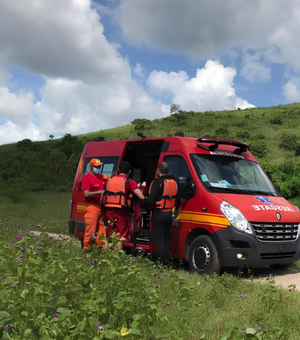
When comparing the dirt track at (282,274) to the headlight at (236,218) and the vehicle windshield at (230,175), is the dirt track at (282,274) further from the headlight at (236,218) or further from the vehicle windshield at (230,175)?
the vehicle windshield at (230,175)

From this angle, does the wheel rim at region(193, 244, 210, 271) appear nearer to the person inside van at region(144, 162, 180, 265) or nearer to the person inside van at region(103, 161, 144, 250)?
the person inside van at region(144, 162, 180, 265)

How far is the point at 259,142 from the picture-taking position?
48.7 m

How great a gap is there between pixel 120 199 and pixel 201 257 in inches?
62.6

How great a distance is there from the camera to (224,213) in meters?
6.39

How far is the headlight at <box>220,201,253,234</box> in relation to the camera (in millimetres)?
6340

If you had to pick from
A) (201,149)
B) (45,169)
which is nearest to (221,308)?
(201,149)

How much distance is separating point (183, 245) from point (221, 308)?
2380mm

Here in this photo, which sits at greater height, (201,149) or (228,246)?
(201,149)

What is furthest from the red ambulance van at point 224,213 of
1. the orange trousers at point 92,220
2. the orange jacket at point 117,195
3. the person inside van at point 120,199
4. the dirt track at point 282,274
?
the orange jacket at point 117,195

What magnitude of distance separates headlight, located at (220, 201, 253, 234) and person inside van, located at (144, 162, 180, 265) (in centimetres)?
86

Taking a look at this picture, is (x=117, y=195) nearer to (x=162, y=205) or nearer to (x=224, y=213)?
(x=162, y=205)

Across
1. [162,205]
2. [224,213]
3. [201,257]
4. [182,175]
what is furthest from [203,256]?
[182,175]

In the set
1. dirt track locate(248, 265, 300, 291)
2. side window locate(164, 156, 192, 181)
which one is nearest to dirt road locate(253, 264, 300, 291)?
dirt track locate(248, 265, 300, 291)

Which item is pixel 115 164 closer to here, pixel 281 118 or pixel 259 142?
pixel 259 142
